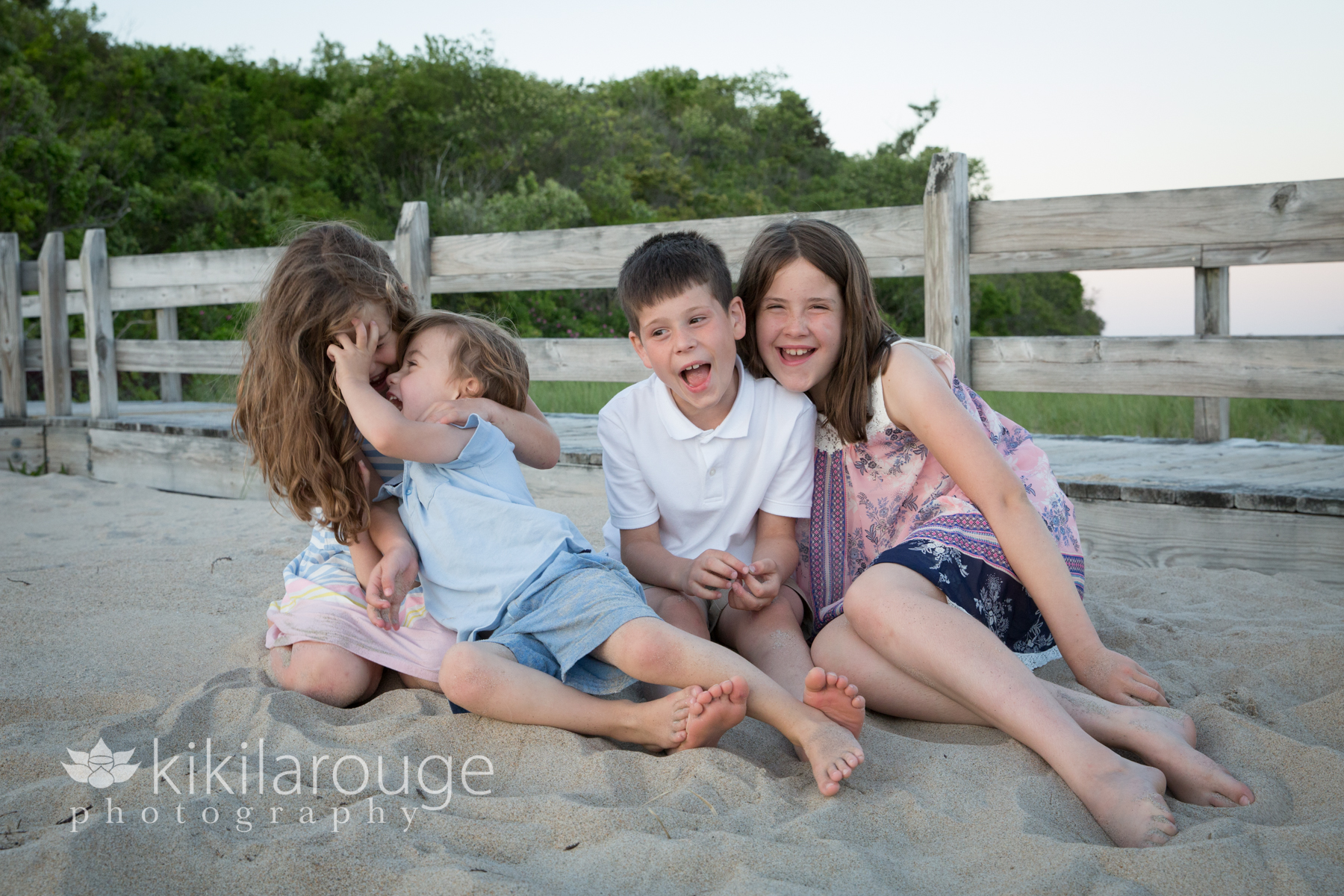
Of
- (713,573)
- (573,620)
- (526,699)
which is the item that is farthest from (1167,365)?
(526,699)

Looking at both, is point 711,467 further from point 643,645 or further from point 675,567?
point 643,645

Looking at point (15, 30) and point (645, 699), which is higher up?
point (15, 30)

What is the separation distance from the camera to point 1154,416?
691 centimetres

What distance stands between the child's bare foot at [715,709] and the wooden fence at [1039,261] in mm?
2425

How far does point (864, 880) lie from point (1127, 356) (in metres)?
3.22

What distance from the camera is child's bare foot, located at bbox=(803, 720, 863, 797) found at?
1.67 metres

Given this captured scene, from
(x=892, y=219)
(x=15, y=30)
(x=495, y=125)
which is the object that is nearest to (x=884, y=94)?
(x=495, y=125)

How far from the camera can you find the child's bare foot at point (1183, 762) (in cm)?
168

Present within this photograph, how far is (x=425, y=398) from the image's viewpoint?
8.07 ft

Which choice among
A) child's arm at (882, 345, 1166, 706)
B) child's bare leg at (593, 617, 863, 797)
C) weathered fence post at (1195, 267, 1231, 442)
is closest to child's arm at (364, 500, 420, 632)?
child's bare leg at (593, 617, 863, 797)

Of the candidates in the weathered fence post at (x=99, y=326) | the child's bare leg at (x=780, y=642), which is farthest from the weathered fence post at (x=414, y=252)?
the child's bare leg at (x=780, y=642)

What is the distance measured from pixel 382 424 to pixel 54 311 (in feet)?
19.5

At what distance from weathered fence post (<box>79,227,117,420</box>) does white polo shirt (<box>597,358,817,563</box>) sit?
544 cm

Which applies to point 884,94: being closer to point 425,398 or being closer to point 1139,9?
point 1139,9
